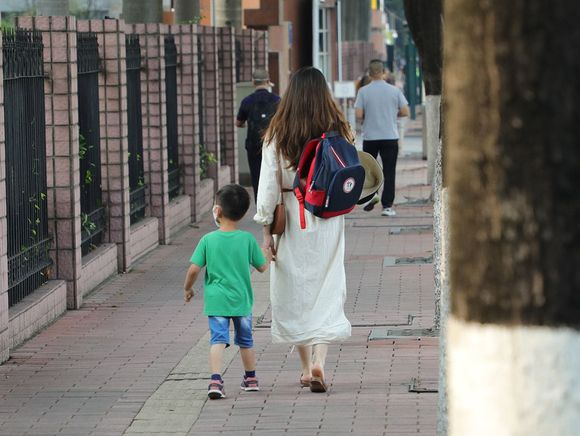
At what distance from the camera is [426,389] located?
7.73 meters

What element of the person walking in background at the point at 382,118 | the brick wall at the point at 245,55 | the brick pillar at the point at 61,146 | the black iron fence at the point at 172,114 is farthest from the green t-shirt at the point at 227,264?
the brick wall at the point at 245,55

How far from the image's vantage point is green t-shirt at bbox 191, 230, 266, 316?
24.5ft

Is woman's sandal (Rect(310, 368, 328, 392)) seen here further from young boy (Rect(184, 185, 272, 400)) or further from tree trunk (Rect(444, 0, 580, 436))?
tree trunk (Rect(444, 0, 580, 436))

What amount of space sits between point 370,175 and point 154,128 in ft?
24.7

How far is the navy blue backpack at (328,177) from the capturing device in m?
7.62

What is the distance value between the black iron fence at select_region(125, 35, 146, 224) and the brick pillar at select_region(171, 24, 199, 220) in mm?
2267

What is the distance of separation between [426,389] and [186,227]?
32.8ft

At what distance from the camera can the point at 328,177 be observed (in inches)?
300

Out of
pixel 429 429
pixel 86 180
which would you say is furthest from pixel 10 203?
pixel 429 429

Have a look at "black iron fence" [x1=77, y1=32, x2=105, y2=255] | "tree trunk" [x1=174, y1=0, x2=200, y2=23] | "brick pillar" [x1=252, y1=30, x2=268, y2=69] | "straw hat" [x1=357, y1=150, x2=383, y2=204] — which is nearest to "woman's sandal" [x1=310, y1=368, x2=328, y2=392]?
"straw hat" [x1=357, y1=150, x2=383, y2=204]

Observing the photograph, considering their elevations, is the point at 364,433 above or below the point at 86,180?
below

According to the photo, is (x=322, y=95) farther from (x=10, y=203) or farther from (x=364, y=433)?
(x=10, y=203)

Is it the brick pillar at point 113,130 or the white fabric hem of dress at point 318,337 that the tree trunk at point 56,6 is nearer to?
the brick pillar at point 113,130

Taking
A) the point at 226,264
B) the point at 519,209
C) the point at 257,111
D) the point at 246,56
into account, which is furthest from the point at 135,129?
the point at 519,209
